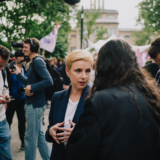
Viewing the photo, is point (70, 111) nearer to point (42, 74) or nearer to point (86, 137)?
point (86, 137)

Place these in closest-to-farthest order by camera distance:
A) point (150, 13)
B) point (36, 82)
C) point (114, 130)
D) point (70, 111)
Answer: point (114, 130) → point (70, 111) → point (36, 82) → point (150, 13)

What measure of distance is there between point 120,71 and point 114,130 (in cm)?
38

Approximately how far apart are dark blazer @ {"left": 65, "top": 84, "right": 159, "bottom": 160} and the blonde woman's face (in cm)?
78

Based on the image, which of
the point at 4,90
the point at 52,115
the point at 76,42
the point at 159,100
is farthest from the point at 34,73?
the point at 76,42

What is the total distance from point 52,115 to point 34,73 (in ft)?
3.92

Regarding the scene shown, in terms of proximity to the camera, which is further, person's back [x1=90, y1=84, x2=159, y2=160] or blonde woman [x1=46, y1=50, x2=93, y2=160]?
blonde woman [x1=46, y1=50, x2=93, y2=160]

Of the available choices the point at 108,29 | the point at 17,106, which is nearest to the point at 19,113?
the point at 17,106

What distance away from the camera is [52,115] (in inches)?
76.5

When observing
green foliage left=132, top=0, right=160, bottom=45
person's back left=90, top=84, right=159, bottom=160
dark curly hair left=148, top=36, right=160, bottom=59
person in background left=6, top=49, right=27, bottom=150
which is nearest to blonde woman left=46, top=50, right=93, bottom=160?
person's back left=90, top=84, right=159, bottom=160

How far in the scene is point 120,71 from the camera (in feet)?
3.94

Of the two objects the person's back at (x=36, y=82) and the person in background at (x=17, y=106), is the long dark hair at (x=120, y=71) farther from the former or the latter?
the person in background at (x=17, y=106)

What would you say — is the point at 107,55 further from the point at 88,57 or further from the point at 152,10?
the point at 152,10

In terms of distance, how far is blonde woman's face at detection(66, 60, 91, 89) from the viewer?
6.10 feet

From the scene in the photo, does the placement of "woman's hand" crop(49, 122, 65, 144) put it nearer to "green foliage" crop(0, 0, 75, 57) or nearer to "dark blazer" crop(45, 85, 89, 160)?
"dark blazer" crop(45, 85, 89, 160)
